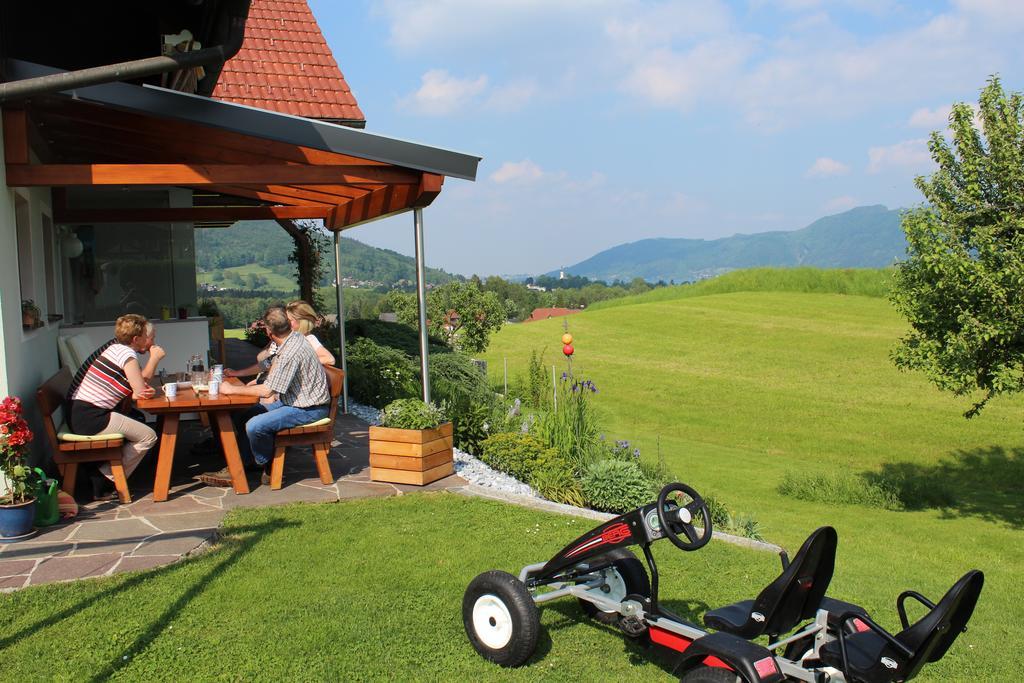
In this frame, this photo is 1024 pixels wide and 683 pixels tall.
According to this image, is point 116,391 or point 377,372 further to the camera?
point 377,372

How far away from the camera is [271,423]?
645 cm

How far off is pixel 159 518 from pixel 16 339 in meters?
1.79

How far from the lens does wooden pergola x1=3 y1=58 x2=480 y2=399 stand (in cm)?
621

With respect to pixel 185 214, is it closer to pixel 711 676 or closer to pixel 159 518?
pixel 159 518

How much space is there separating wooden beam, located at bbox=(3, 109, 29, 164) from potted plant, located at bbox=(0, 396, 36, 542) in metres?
1.84

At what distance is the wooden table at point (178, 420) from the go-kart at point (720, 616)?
3042mm

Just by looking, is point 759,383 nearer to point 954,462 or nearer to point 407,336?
point 954,462

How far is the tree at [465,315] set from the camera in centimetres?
1966

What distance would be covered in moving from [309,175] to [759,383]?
20.3 metres

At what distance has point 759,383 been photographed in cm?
2486

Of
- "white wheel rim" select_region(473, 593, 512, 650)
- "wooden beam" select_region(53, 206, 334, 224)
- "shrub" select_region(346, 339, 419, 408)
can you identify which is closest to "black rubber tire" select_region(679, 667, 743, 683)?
"white wheel rim" select_region(473, 593, 512, 650)

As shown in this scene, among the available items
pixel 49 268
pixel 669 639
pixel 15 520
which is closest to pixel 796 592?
pixel 669 639

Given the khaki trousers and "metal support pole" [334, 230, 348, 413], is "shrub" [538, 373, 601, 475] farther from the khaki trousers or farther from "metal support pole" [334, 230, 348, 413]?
the khaki trousers

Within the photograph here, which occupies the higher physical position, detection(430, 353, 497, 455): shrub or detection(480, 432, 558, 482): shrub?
detection(430, 353, 497, 455): shrub
